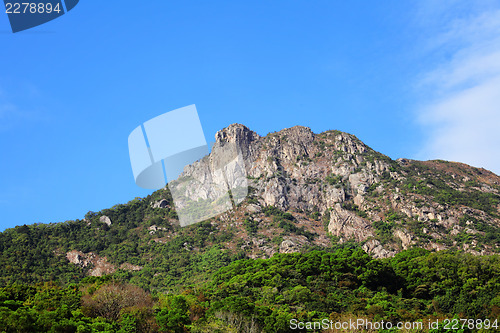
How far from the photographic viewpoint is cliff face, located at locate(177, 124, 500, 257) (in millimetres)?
72250

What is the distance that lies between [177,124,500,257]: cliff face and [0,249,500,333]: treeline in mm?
18602

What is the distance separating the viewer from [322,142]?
10150cm

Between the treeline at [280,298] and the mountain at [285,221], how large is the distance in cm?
1865

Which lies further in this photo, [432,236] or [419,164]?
[419,164]

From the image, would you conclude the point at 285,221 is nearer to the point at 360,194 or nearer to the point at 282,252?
the point at 282,252

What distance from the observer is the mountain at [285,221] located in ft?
230

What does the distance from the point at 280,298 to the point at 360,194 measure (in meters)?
50.1

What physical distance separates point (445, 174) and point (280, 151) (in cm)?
3073

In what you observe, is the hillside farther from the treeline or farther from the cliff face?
the cliff face

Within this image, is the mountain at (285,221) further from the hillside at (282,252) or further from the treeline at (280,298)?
the treeline at (280,298)

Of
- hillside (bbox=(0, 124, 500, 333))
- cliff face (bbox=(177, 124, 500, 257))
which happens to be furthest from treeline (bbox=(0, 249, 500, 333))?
cliff face (bbox=(177, 124, 500, 257))

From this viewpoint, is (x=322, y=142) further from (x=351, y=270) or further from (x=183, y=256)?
(x=351, y=270)

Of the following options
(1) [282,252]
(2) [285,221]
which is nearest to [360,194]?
(2) [285,221]

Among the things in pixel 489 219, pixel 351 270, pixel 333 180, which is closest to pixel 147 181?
pixel 351 270
